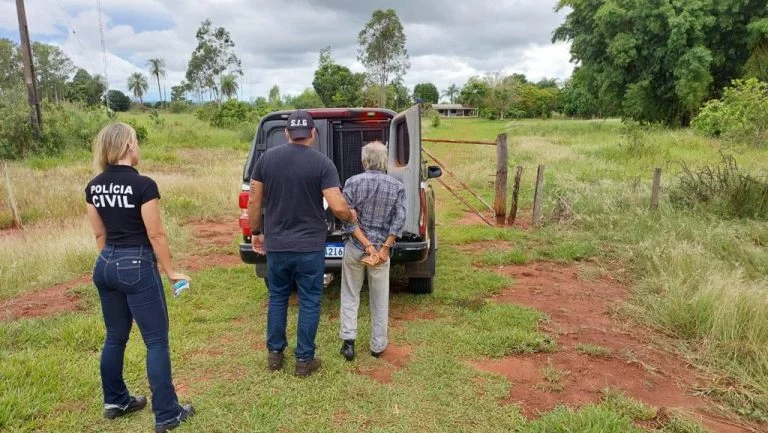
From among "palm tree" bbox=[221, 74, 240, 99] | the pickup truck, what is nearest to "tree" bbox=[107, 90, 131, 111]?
"palm tree" bbox=[221, 74, 240, 99]

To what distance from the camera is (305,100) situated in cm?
5038

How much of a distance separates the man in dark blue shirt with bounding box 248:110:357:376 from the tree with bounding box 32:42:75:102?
6239 centimetres

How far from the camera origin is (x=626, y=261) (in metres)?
6.28

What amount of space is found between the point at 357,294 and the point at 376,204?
28.9 inches

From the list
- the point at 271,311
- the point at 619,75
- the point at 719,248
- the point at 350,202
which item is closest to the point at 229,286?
the point at 271,311

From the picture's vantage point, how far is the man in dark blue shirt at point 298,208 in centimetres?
333

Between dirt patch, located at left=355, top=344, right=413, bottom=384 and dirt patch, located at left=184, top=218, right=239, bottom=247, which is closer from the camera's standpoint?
dirt patch, located at left=355, top=344, right=413, bottom=384

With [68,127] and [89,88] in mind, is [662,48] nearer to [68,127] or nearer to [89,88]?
[68,127]

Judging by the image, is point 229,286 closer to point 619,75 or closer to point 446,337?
point 446,337

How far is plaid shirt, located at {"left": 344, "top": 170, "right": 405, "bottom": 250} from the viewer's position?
3.65 metres

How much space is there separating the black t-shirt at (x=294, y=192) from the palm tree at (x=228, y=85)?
157 feet

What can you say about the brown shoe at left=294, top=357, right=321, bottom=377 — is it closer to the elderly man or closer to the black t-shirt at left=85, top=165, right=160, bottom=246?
the elderly man

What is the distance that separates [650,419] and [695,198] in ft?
21.1

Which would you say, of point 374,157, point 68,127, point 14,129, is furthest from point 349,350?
point 68,127
